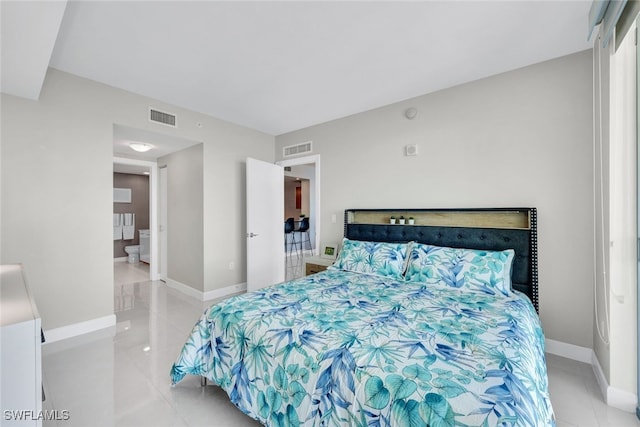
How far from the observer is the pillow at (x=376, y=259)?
2.72m

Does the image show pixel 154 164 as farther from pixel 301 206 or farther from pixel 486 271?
pixel 486 271

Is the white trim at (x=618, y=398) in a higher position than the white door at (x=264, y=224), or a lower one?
lower

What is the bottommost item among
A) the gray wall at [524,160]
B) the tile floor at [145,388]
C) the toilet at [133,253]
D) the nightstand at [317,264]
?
the tile floor at [145,388]

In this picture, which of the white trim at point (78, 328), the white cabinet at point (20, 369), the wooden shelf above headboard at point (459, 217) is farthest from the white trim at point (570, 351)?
the white trim at point (78, 328)

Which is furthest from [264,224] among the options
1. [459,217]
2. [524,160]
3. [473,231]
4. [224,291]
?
[524,160]

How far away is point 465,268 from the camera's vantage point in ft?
7.66

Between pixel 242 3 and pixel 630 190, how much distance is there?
279cm

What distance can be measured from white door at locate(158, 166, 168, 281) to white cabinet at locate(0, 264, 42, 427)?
4.19 meters

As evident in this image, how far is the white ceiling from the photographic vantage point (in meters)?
1.84

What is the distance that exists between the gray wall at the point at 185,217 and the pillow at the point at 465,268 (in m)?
3.00

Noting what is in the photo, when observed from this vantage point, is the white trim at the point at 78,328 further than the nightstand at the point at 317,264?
Result: No

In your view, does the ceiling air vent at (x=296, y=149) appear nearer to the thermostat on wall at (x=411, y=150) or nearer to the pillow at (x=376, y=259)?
the thermostat on wall at (x=411, y=150)

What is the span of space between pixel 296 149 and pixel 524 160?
307 cm

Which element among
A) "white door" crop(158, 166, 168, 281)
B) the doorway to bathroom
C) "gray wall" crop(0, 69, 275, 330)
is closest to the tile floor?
"gray wall" crop(0, 69, 275, 330)
